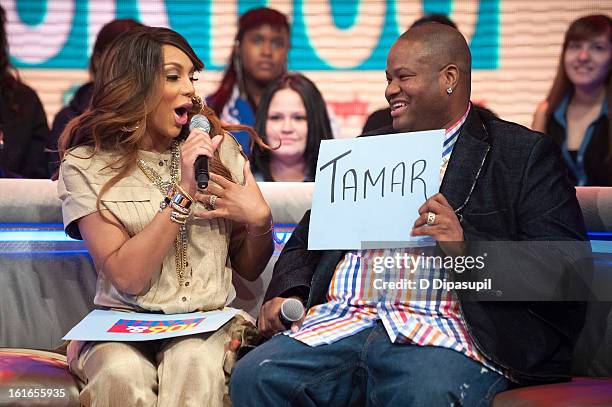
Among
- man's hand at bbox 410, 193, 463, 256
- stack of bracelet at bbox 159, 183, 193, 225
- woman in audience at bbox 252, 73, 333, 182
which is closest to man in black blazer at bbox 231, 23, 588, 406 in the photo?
man's hand at bbox 410, 193, 463, 256

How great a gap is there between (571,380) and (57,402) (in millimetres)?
1446

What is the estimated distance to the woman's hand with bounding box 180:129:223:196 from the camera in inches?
105

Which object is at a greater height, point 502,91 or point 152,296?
point 502,91

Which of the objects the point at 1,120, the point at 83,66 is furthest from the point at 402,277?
the point at 83,66

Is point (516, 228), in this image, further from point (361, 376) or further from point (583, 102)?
point (583, 102)

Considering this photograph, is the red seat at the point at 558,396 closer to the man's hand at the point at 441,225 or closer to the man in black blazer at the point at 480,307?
the man in black blazer at the point at 480,307

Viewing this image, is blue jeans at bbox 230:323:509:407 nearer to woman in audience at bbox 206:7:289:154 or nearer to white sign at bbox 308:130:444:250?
white sign at bbox 308:130:444:250

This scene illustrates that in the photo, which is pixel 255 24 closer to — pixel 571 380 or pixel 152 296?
pixel 152 296

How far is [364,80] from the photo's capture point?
613 cm

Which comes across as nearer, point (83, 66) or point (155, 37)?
point (155, 37)

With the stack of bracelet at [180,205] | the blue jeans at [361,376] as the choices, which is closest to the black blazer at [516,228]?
the blue jeans at [361,376]

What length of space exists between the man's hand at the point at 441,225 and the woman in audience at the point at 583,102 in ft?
9.32

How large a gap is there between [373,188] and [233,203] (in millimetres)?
443

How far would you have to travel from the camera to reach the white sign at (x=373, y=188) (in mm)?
2609
